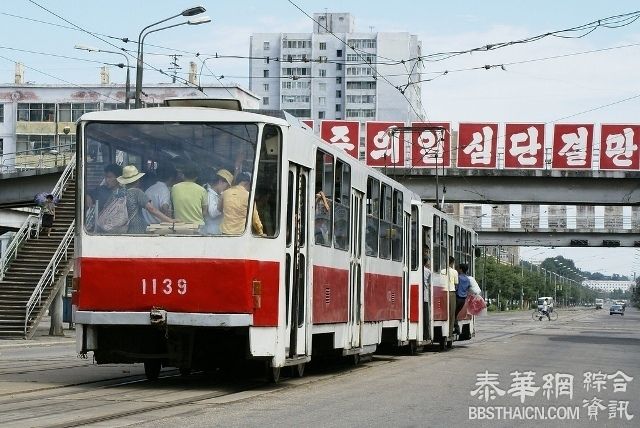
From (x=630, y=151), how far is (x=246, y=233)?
3835cm

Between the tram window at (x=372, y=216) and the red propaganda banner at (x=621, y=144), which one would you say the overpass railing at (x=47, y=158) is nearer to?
the tram window at (x=372, y=216)

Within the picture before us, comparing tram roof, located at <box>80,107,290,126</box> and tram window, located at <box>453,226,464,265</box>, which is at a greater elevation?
tram roof, located at <box>80,107,290,126</box>

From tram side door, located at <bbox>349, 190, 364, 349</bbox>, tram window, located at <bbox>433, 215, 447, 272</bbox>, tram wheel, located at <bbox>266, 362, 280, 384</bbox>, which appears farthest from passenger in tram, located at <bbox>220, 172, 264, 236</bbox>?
tram window, located at <bbox>433, 215, 447, 272</bbox>

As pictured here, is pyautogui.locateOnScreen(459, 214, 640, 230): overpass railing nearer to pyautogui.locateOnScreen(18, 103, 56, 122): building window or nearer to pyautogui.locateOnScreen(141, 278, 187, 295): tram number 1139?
pyautogui.locateOnScreen(18, 103, 56, 122): building window

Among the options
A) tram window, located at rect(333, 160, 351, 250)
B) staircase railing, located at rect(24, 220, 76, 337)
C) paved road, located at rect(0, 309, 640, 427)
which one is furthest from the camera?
staircase railing, located at rect(24, 220, 76, 337)

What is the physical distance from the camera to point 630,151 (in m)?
49.8

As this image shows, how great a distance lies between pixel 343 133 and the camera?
169 feet

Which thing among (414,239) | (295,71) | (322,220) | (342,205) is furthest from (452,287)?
(295,71)

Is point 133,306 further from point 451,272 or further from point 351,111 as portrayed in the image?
point 351,111

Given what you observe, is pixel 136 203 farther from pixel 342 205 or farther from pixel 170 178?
pixel 342 205

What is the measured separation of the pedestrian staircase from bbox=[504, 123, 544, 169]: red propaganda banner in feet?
63.3

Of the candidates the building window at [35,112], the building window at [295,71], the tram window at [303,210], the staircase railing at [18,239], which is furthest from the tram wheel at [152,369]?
the building window at [295,71]

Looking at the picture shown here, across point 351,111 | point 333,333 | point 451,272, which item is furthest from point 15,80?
point 333,333

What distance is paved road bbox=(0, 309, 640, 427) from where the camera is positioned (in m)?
11.2
